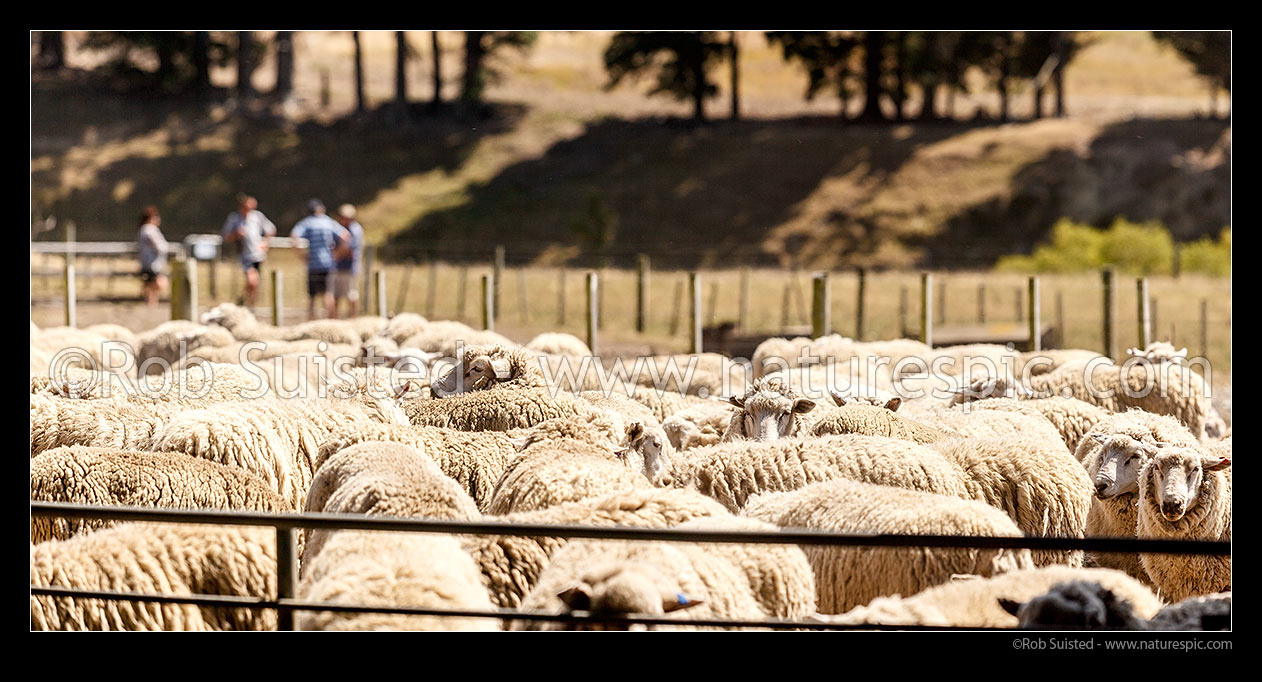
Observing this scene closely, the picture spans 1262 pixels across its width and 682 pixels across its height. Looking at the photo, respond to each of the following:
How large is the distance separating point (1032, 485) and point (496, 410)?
301 cm

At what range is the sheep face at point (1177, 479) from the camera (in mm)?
5895

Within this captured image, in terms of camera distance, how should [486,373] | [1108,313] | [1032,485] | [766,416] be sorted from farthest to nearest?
1. [1108,313]
2. [486,373]
3. [766,416]
4. [1032,485]

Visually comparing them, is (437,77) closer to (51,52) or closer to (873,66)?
(51,52)

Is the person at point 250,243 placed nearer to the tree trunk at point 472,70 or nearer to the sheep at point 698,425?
the sheep at point 698,425

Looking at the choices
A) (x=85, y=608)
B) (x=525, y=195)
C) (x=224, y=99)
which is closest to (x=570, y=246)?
(x=525, y=195)

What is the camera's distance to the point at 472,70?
51.0 metres

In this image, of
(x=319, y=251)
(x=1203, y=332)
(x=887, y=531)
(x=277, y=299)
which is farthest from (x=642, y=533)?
(x=1203, y=332)

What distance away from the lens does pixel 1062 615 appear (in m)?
3.77

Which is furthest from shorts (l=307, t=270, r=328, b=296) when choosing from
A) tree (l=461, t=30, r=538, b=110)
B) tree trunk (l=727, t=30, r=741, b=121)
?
tree (l=461, t=30, r=538, b=110)

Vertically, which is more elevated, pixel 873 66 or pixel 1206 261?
pixel 873 66

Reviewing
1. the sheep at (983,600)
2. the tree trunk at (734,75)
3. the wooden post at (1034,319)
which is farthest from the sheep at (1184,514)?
the tree trunk at (734,75)

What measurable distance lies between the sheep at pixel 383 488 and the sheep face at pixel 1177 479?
3063mm

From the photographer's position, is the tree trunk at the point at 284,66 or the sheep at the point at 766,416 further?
the tree trunk at the point at 284,66
